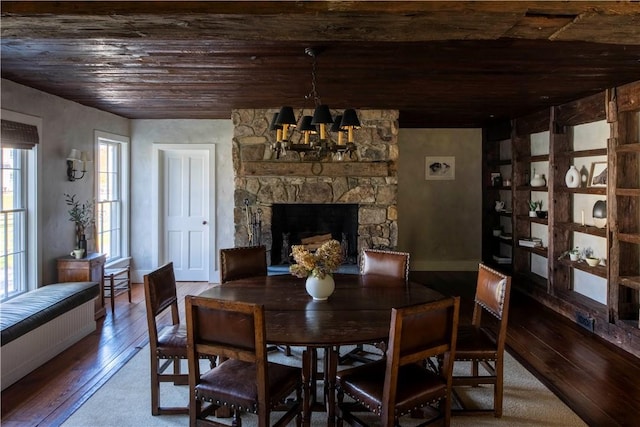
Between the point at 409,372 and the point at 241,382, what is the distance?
2.92 feet

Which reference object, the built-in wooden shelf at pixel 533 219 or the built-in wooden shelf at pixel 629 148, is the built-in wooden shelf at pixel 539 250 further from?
the built-in wooden shelf at pixel 629 148

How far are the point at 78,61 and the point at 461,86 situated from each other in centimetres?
329

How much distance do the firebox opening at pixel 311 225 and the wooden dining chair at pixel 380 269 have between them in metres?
2.22

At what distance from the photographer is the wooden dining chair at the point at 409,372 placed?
2.05 metres

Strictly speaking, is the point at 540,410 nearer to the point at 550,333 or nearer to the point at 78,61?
the point at 550,333

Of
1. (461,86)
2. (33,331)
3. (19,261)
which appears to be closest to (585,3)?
(461,86)

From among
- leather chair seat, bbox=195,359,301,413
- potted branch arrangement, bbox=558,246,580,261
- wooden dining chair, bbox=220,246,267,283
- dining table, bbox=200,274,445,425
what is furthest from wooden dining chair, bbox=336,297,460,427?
potted branch arrangement, bbox=558,246,580,261

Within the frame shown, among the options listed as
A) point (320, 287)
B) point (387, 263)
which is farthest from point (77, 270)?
point (387, 263)

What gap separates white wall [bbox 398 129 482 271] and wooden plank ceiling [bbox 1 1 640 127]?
924mm

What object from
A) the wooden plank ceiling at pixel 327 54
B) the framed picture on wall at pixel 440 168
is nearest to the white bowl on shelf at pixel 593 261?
the wooden plank ceiling at pixel 327 54

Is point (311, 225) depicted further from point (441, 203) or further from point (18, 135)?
point (18, 135)

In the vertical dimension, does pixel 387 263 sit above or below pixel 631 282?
above

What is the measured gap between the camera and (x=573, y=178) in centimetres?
492

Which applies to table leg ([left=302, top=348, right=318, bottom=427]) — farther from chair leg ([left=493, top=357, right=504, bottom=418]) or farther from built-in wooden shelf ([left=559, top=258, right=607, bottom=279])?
built-in wooden shelf ([left=559, top=258, right=607, bottom=279])
